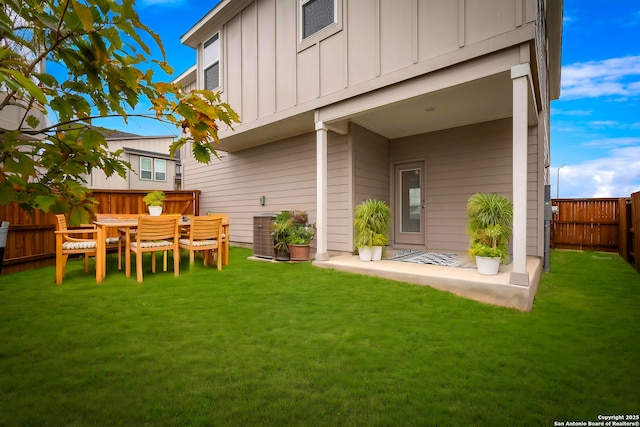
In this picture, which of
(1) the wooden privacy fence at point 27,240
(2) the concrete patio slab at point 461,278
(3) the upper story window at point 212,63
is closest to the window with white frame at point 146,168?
(1) the wooden privacy fence at point 27,240

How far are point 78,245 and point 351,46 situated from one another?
A: 5395 millimetres

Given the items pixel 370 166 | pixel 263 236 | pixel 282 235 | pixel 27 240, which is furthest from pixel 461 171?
pixel 27 240

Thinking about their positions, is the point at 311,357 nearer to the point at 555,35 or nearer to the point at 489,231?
the point at 489,231

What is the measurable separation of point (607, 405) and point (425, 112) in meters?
4.86

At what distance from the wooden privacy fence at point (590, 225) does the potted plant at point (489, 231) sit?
4.17m

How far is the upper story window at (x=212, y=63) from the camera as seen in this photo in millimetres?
8305

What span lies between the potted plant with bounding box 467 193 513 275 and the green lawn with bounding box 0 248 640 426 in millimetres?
670

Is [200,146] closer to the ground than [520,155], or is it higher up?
closer to the ground

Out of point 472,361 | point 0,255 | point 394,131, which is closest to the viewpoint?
point 472,361

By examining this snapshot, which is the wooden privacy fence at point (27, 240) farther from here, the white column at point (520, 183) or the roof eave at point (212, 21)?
the white column at point (520, 183)

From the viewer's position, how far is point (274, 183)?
7871mm

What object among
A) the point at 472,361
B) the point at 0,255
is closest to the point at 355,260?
the point at 472,361

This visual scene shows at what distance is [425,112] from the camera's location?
5.64 m

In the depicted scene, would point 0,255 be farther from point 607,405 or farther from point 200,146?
point 607,405
